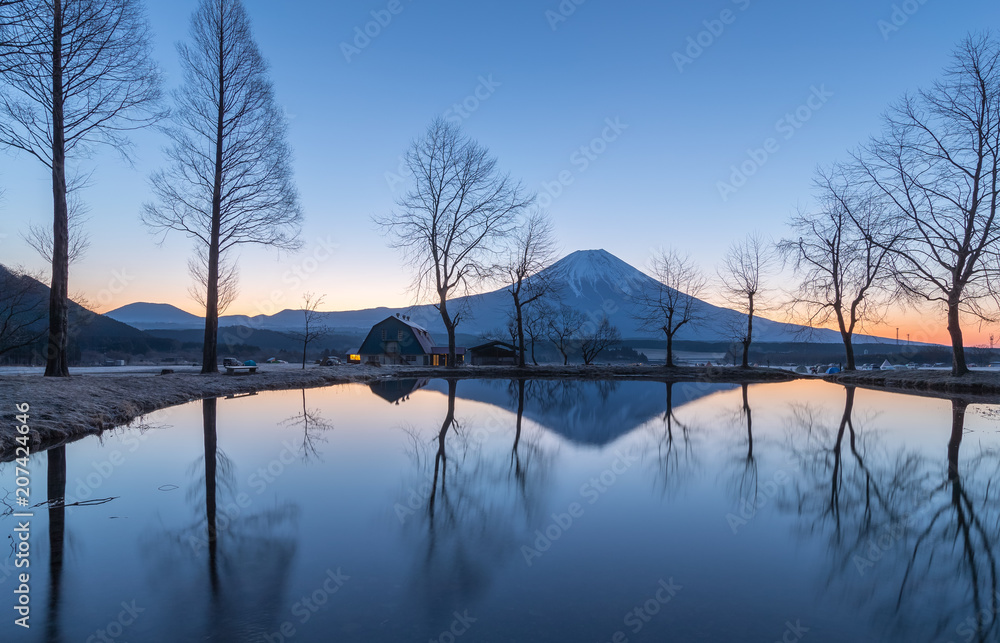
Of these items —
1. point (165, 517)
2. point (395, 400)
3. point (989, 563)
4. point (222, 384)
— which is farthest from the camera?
point (222, 384)

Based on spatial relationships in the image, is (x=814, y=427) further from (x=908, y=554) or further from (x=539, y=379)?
(x=539, y=379)

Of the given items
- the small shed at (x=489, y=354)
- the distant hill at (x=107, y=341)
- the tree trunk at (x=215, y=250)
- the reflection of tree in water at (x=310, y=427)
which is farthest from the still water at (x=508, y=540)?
the small shed at (x=489, y=354)

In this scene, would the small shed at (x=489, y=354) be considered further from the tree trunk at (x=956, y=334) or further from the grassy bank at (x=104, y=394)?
the tree trunk at (x=956, y=334)

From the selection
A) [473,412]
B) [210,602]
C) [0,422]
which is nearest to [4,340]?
[0,422]

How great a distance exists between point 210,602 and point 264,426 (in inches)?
258

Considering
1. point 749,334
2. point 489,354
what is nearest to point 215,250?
point 749,334

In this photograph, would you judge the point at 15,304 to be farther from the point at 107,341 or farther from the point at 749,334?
the point at 107,341

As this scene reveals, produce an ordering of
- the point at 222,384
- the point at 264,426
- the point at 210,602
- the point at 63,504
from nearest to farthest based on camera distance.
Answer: the point at 210,602
the point at 63,504
the point at 264,426
the point at 222,384

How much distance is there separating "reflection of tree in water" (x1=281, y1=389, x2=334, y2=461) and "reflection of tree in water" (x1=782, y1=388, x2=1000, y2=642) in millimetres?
5580

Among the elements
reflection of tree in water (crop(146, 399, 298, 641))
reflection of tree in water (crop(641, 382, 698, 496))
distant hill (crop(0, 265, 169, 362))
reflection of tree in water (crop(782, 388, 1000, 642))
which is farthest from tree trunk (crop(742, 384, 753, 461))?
distant hill (crop(0, 265, 169, 362))

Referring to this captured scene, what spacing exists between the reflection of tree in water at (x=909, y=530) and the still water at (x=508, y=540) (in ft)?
0.07

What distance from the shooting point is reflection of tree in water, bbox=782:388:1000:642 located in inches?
111

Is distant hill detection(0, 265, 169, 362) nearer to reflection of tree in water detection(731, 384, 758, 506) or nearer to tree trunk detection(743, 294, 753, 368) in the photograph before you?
reflection of tree in water detection(731, 384, 758, 506)

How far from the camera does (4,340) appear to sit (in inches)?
504
